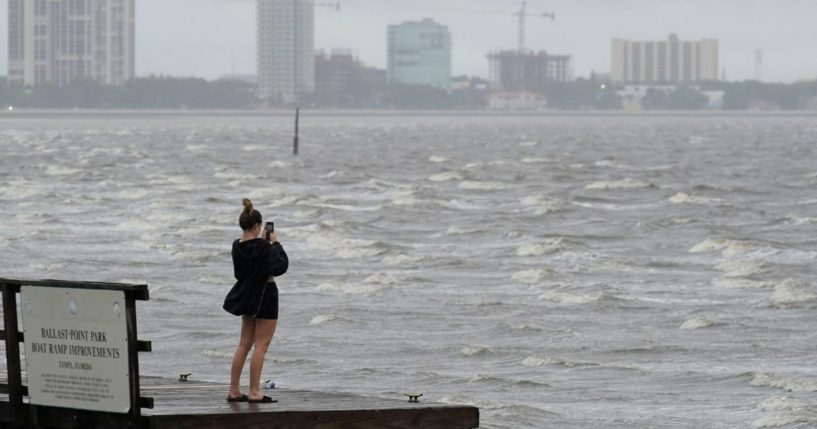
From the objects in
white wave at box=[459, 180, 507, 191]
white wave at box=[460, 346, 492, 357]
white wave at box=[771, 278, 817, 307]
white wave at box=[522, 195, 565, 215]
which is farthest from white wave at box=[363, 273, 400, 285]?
white wave at box=[459, 180, 507, 191]

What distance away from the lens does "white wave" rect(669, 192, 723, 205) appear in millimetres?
59816

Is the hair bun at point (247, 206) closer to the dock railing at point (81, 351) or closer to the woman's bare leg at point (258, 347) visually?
the woman's bare leg at point (258, 347)

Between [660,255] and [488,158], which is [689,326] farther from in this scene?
[488,158]

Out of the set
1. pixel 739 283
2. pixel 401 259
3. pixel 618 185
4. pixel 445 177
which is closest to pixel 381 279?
pixel 401 259

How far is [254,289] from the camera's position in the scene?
537 inches

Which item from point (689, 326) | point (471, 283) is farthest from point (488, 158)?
point (689, 326)

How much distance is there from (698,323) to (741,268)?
9.16 meters

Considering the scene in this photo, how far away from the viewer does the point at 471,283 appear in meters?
33.2

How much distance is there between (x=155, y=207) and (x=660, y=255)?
2038cm

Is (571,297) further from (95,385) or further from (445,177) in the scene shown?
(445,177)

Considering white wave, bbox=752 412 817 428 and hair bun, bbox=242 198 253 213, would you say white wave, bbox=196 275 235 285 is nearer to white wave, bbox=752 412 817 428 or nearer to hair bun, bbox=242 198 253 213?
white wave, bbox=752 412 817 428

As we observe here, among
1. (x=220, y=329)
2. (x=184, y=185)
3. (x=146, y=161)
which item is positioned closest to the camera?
(x=220, y=329)

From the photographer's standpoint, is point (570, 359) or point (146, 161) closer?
point (570, 359)

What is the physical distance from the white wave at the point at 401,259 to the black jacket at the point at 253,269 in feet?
76.9
